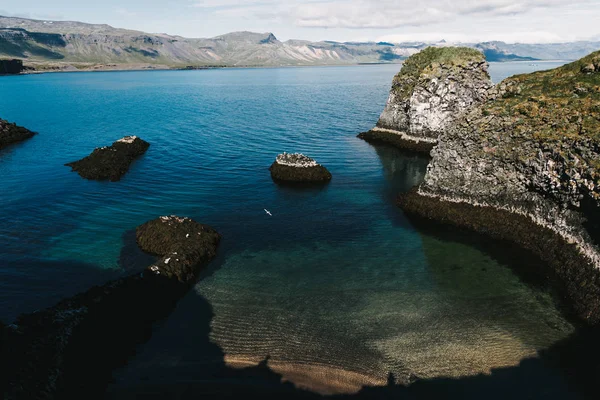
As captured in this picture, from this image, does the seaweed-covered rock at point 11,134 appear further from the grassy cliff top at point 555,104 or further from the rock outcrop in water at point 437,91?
the grassy cliff top at point 555,104

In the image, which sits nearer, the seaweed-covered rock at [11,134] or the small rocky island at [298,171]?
the small rocky island at [298,171]

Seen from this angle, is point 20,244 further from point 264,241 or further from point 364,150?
point 364,150

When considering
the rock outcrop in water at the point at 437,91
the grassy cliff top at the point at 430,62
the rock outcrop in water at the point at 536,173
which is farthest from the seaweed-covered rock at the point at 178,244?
the grassy cliff top at the point at 430,62

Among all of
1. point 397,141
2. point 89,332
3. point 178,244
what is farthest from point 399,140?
point 89,332

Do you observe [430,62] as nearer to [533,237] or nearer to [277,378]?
[533,237]

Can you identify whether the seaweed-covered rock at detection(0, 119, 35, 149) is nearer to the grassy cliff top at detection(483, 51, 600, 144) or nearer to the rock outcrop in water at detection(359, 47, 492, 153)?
the rock outcrop in water at detection(359, 47, 492, 153)

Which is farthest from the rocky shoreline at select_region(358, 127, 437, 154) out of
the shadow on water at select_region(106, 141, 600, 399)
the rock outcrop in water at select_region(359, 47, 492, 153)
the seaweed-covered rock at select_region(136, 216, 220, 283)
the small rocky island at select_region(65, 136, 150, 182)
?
the shadow on water at select_region(106, 141, 600, 399)

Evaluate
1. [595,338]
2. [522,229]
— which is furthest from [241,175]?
[595,338]
